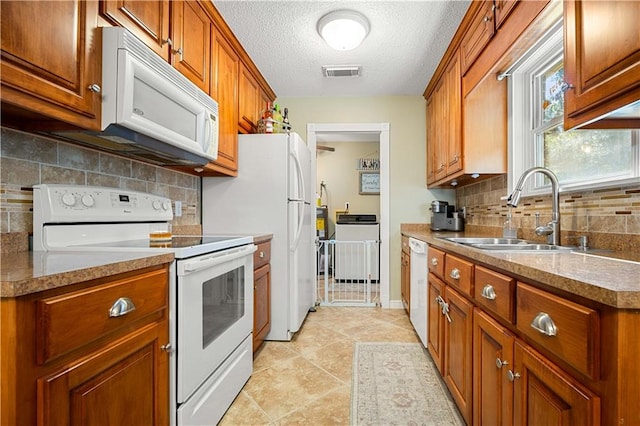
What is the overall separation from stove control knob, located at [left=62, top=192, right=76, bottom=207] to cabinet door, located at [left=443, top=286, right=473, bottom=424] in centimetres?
174

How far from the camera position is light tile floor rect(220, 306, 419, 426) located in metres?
1.62

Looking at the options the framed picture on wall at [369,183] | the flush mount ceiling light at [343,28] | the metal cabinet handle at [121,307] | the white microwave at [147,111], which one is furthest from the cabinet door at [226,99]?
the framed picture on wall at [369,183]

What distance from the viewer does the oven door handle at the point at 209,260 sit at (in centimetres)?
124

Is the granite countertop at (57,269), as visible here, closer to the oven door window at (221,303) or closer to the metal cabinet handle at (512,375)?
the oven door window at (221,303)

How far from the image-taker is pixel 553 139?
2006mm

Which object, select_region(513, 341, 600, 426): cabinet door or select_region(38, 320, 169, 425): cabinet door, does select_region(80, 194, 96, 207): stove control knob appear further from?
select_region(513, 341, 600, 426): cabinet door

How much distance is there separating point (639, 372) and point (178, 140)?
1743mm

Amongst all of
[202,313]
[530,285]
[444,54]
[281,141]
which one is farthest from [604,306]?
[444,54]

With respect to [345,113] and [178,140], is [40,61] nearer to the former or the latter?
[178,140]

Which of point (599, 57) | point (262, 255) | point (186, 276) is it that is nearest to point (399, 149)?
point (262, 255)

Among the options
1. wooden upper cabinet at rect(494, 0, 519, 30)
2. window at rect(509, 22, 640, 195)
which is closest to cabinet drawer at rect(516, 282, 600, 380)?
window at rect(509, 22, 640, 195)

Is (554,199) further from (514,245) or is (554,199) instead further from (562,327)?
(562,327)

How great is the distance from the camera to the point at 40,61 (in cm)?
97

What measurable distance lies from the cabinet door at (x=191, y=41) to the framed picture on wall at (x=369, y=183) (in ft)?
13.2
